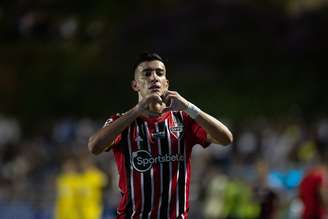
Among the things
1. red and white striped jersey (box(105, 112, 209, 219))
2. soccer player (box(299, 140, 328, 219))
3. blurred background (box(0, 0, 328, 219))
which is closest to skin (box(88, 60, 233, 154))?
red and white striped jersey (box(105, 112, 209, 219))

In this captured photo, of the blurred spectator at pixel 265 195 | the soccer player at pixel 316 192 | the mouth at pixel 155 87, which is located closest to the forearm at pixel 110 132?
the mouth at pixel 155 87

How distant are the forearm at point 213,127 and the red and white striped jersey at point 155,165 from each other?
0.20m

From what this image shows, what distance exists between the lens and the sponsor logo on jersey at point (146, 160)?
8320 millimetres

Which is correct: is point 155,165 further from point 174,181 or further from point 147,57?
point 147,57

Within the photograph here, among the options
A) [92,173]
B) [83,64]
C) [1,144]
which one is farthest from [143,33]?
[92,173]

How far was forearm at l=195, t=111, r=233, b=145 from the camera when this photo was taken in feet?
26.7

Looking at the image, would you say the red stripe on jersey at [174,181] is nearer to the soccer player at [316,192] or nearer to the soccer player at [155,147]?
the soccer player at [155,147]

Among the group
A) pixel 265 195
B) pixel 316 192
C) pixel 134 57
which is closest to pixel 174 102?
pixel 316 192

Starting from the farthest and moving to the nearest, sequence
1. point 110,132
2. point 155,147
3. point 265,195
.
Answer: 1. point 265,195
2. point 155,147
3. point 110,132

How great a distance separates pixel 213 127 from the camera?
8.16m

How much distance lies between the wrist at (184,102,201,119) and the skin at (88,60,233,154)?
2cm

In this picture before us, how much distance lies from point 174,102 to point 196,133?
0.46 metres

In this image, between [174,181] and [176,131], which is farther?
[176,131]

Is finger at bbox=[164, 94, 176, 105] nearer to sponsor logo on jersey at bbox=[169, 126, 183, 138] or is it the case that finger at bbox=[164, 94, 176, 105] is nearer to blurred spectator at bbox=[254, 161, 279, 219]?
sponsor logo on jersey at bbox=[169, 126, 183, 138]
